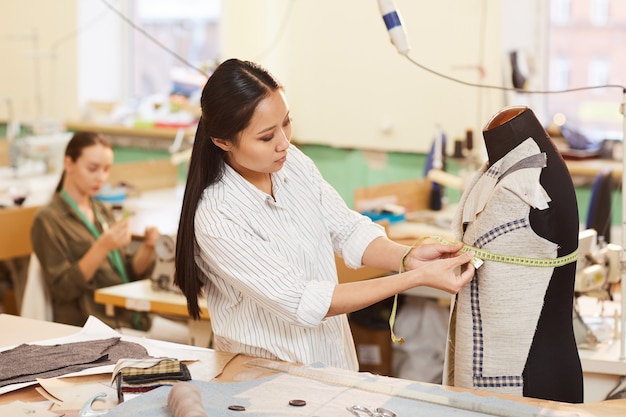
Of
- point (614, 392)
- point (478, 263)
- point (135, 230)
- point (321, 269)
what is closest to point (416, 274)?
point (478, 263)

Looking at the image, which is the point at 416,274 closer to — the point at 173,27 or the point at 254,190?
the point at 254,190

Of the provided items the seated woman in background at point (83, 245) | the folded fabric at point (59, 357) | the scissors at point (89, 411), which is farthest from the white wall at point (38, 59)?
the scissors at point (89, 411)

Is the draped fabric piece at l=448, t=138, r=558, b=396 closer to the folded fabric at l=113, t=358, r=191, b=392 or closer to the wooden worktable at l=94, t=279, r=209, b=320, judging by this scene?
the folded fabric at l=113, t=358, r=191, b=392

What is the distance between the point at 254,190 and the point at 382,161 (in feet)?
11.2

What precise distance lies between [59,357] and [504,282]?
977 mm

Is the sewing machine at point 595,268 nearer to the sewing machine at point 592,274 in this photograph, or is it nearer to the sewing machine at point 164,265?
the sewing machine at point 592,274

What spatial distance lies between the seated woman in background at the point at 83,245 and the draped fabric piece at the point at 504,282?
1835 mm

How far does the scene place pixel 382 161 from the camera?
5.47 meters

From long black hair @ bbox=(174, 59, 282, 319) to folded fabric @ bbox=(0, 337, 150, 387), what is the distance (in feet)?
0.63

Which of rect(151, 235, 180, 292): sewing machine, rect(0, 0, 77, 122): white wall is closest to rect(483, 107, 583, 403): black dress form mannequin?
rect(151, 235, 180, 292): sewing machine

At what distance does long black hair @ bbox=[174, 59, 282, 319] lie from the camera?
78.2 inches

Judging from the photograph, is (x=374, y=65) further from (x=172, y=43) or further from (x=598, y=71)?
(x=172, y=43)

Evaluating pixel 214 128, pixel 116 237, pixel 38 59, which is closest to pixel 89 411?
pixel 214 128

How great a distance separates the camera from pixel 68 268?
350cm
